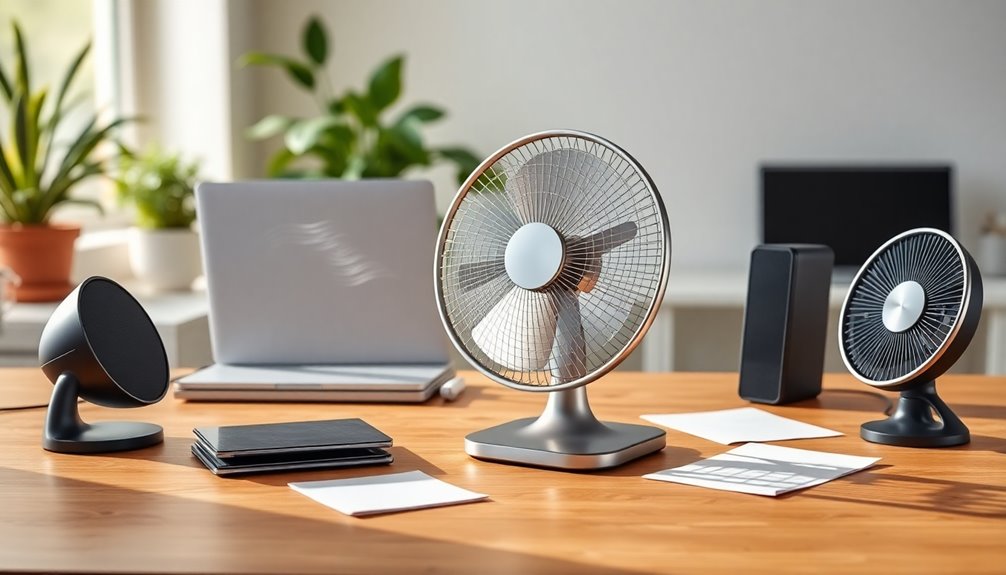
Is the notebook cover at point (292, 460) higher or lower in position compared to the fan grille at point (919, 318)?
lower

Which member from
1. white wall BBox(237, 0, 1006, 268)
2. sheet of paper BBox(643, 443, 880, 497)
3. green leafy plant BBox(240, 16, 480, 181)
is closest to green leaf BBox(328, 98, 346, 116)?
green leafy plant BBox(240, 16, 480, 181)

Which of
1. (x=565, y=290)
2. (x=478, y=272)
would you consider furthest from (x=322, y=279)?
(x=565, y=290)

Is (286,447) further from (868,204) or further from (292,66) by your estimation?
(868,204)

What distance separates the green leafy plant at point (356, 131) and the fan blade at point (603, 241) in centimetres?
220

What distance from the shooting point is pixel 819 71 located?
381 centimetres

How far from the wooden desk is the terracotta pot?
1348 mm

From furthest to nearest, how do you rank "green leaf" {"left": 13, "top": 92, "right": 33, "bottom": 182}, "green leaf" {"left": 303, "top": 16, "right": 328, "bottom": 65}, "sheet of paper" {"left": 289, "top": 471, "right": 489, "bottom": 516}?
"green leaf" {"left": 303, "top": 16, "right": 328, "bottom": 65} → "green leaf" {"left": 13, "top": 92, "right": 33, "bottom": 182} → "sheet of paper" {"left": 289, "top": 471, "right": 489, "bottom": 516}

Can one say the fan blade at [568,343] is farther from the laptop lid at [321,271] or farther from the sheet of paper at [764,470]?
the laptop lid at [321,271]

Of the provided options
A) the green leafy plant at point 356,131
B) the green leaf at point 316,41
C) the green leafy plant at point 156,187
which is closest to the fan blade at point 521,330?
the green leafy plant at point 156,187

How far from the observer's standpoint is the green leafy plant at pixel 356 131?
3.42 metres

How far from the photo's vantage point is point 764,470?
3.93 feet

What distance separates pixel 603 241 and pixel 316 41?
264cm

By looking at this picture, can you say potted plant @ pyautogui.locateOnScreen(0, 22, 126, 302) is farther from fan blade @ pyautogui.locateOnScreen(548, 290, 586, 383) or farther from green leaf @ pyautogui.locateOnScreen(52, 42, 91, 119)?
fan blade @ pyautogui.locateOnScreen(548, 290, 586, 383)

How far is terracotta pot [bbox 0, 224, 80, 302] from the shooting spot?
8.61 ft
